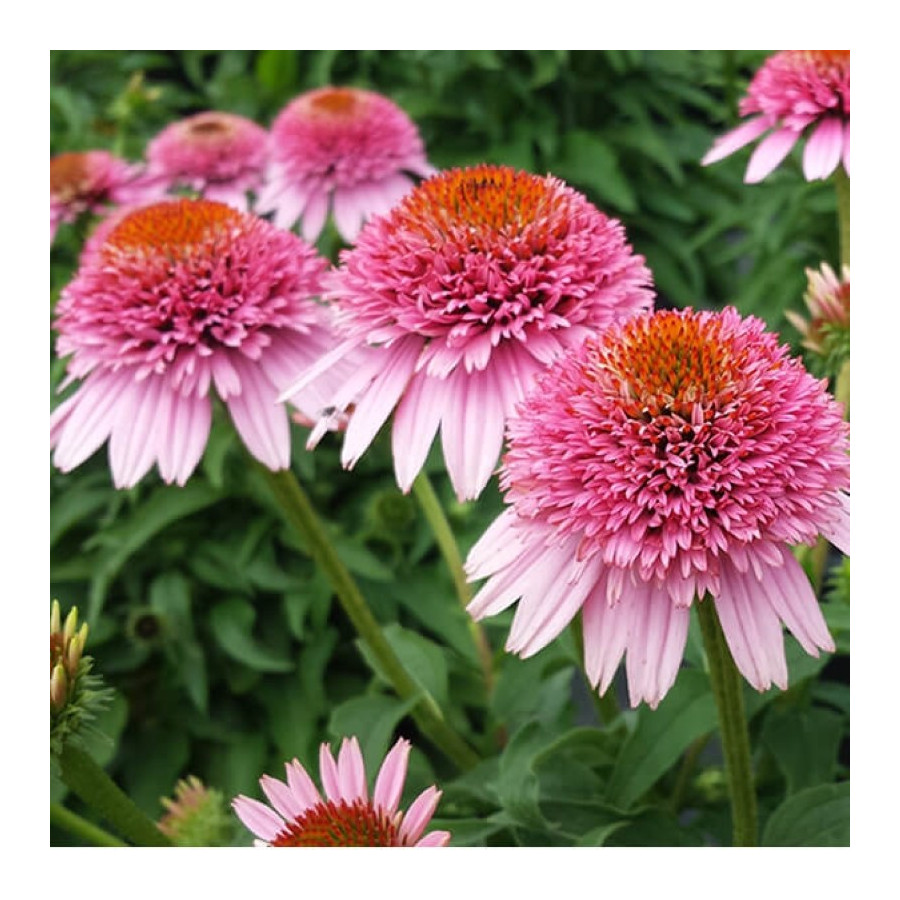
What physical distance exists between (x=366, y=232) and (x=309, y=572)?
639mm

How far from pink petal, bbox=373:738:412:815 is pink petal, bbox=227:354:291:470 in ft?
0.72

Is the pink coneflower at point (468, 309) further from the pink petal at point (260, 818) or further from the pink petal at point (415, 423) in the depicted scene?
the pink petal at point (260, 818)

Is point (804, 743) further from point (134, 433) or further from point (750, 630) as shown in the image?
point (134, 433)

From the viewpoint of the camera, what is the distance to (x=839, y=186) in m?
0.81

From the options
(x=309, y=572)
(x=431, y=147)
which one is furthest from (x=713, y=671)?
(x=431, y=147)

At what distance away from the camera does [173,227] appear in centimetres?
73

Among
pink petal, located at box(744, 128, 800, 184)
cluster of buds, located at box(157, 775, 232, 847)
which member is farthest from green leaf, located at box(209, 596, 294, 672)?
pink petal, located at box(744, 128, 800, 184)

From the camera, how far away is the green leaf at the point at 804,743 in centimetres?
79

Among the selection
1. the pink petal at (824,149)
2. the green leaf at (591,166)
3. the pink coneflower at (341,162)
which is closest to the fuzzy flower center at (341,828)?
the pink petal at (824,149)

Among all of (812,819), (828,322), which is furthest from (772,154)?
(812,819)

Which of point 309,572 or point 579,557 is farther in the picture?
point 309,572

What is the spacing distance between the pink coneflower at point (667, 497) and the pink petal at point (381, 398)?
88 mm

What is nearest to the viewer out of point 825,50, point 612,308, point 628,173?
point 612,308
